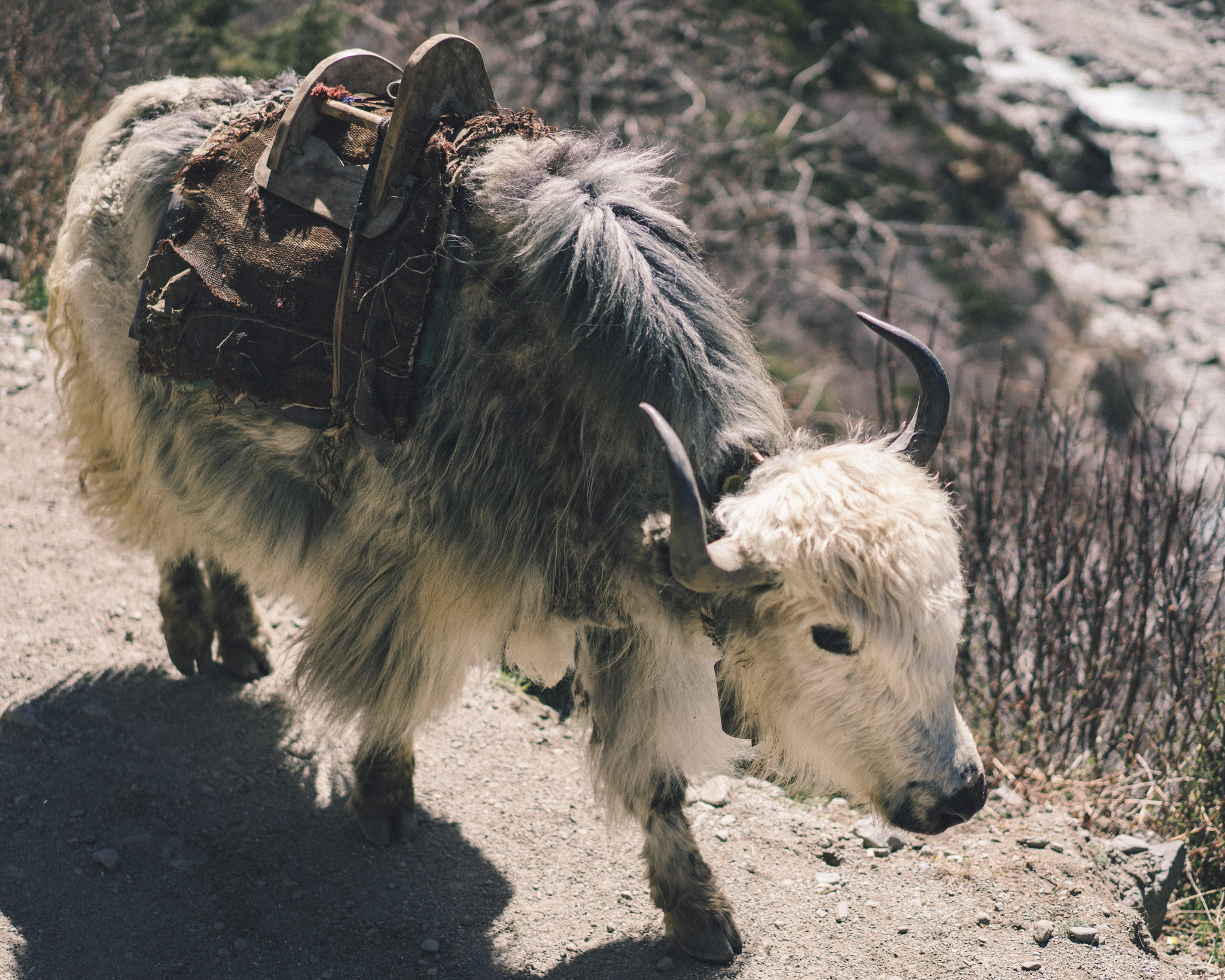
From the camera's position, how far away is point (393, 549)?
2.70 metres

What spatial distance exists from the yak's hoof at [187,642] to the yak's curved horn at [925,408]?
2.76 m

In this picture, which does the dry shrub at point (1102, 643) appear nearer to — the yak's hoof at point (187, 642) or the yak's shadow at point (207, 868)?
the yak's shadow at point (207, 868)

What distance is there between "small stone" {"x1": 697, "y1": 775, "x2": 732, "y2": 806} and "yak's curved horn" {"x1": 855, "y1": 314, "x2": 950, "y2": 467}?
1.72 m

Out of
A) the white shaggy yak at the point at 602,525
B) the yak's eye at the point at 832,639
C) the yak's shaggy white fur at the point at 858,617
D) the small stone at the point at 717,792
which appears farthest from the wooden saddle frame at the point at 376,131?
the small stone at the point at 717,792

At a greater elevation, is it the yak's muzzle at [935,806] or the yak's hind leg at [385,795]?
the yak's muzzle at [935,806]

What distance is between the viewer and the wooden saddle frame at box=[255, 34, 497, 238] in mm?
2594

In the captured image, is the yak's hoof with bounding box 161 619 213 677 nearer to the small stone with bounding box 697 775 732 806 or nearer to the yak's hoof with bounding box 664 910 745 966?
the small stone with bounding box 697 775 732 806

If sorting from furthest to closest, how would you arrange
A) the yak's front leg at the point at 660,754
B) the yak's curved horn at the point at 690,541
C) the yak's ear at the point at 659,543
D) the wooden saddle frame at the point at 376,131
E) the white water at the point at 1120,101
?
1. the white water at the point at 1120,101
2. the yak's front leg at the point at 660,754
3. the wooden saddle frame at the point at 376,131
4. the yak's ear at the point at 659,543
5. the yak's curved horn at the point at 690,541

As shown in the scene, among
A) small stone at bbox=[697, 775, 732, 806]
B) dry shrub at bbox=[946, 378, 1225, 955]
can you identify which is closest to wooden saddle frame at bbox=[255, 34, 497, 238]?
small stone at bbox=[697, 775, 732, 806]

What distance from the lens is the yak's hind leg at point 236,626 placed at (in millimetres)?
3820

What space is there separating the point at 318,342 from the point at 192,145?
0.96 meters

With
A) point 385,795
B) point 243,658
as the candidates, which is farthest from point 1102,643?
point 243,658

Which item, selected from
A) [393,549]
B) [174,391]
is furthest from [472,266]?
[174,391]

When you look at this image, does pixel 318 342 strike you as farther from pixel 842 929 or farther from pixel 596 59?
pixel 596 59
